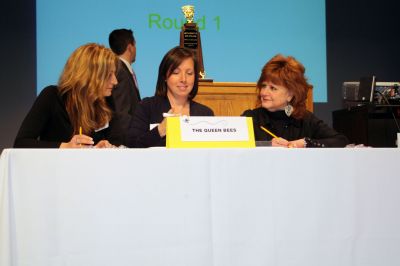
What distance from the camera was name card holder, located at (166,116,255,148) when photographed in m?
1.57

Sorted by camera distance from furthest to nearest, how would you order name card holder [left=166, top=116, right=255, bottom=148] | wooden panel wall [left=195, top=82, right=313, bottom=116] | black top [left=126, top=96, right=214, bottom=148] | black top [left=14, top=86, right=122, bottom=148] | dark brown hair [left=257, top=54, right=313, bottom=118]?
wooden panel wall [left=195, top=82, right=313, bottom=116], dark brown hair [left=257, top=54, right=313, bottom=118], black top [left=126, top=96, right=214, bottom=148], black top [left=14, top=86, right=122, bottom=148], name card holder [left=166, top=116, right=255, bottom=148]

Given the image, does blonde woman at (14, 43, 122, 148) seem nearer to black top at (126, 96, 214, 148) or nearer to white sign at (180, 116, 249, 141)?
black top at (126, 96, 214, 148)

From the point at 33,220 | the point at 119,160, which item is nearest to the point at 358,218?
the point at 119,160

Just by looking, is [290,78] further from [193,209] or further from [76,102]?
[193,209]

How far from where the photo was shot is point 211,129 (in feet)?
5.25

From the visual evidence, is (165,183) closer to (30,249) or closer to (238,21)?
(30,249)

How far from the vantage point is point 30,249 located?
4.43ft

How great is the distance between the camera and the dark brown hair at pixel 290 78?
8.32 ft

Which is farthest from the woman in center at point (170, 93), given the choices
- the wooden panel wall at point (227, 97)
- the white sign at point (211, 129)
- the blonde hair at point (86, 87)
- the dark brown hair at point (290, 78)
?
the wooden panel wall at point (227, 97)

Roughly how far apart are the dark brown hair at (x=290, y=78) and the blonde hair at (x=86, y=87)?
699mm

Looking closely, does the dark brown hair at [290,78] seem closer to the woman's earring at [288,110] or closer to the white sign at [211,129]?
the woman's earring at [288,110]

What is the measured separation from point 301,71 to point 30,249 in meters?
1.63

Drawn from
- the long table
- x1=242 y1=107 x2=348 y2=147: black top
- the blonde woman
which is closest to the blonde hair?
the blonde woman

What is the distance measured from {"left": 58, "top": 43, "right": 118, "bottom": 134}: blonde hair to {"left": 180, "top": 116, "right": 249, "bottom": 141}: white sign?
0.87m
